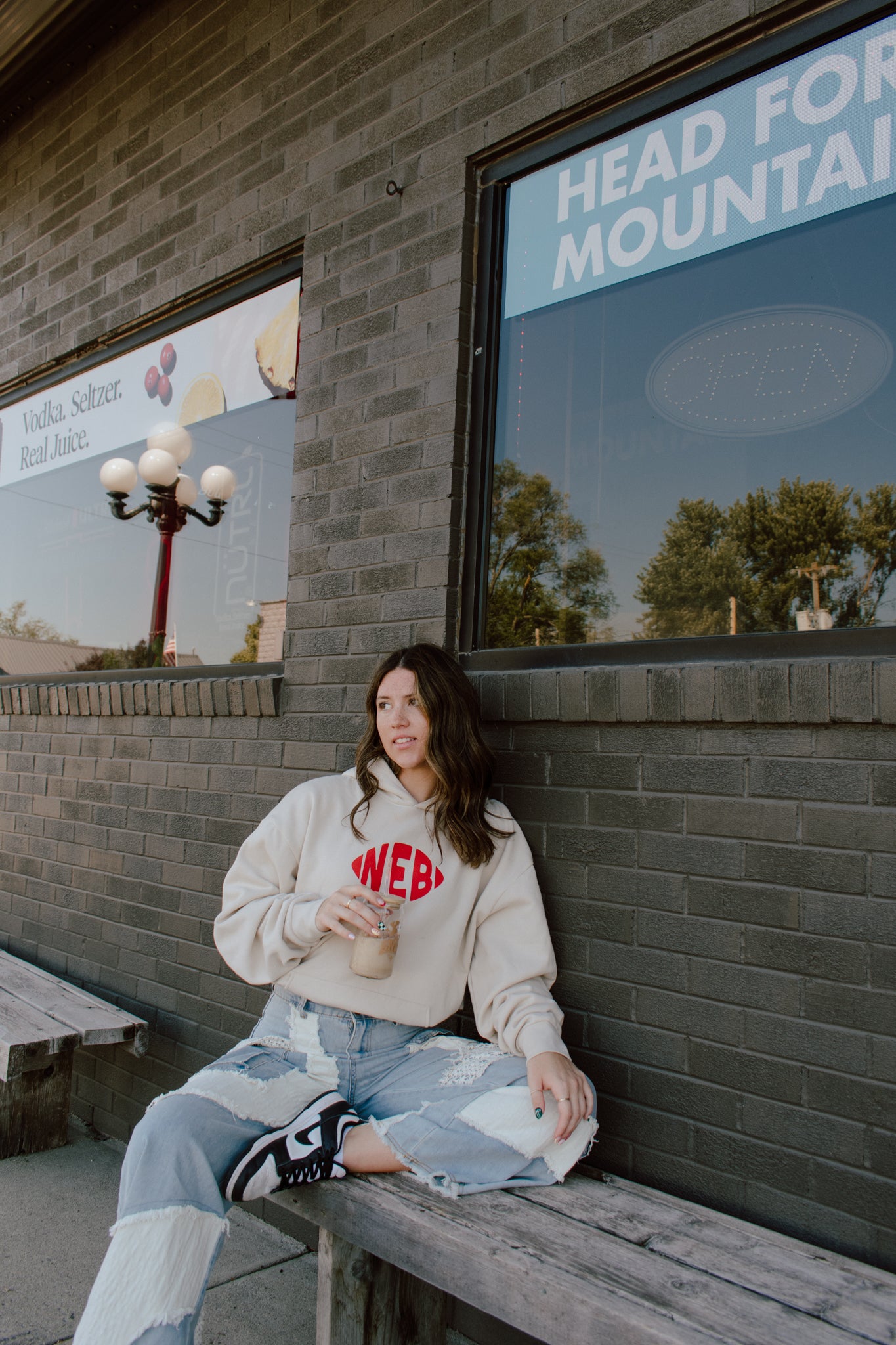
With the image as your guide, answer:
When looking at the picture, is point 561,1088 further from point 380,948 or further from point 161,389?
point 161,389

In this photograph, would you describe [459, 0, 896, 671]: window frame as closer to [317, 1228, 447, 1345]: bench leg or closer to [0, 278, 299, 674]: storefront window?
[0, 278, 299, 674]: storefront window

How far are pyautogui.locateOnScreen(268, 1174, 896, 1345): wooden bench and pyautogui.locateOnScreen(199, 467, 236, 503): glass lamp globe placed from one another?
2.50 m

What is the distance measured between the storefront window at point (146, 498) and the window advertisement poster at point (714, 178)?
108cm

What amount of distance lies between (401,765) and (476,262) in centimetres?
146

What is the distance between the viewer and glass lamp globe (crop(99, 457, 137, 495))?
13.9ft

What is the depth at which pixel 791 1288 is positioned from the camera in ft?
5.24

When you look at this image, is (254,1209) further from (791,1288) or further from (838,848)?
(838,848)

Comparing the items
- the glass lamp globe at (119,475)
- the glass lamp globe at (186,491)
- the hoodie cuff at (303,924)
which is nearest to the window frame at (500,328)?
the hoodie cuff at (303,924)

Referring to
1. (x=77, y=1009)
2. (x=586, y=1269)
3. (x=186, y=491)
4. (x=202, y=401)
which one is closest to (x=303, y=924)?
(x=586, y=1269)

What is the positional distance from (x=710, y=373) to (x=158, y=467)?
2.53 metres

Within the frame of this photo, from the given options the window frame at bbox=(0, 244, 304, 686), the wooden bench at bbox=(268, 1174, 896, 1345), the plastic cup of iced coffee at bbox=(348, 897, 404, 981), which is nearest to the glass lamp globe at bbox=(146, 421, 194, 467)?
the window frame at bbox=(0, 244, 304, 686)

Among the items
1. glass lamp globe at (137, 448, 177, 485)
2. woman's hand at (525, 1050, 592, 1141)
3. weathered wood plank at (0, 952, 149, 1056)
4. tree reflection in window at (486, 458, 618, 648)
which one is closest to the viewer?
woman's hand at (525, 1050, 592, 1141)

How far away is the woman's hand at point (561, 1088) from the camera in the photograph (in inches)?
76.7

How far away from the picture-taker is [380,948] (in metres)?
2.01
